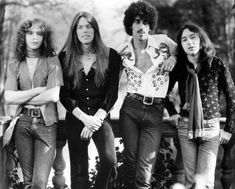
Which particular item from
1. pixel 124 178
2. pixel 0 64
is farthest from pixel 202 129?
pixel 0 64

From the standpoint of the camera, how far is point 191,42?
12.8 ft

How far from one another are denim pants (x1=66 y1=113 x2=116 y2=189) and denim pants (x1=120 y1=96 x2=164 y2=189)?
0.54ft

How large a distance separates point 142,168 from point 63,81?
1.03 metres

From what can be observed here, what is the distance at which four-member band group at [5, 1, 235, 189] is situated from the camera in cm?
386

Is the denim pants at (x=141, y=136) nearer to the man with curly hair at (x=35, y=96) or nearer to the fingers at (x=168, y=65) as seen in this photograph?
the fingers at (x=168, y=65)

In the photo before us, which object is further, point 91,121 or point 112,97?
point 112,97

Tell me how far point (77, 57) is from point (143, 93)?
0.67m

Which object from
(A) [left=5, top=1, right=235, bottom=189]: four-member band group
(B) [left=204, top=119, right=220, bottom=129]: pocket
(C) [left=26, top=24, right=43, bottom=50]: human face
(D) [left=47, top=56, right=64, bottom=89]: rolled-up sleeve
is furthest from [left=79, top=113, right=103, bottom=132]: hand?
(B) [left=204, top=119, right=220, bottom=129]: pocket

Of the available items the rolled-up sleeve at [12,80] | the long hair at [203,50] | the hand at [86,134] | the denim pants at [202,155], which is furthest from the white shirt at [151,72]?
the rolled-up sleeve at [12,80]

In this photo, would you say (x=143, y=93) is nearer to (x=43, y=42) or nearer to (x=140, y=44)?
(x=140, y=44)

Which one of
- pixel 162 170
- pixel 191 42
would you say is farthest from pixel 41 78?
pixel 162 170

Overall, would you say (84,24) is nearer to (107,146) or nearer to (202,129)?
(107,146)

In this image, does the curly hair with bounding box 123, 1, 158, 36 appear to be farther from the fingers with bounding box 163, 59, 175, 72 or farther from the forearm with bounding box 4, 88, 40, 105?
the forearm with bounding box 4, 88, 40, 105

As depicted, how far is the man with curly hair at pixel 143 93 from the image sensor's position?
3945 mm
